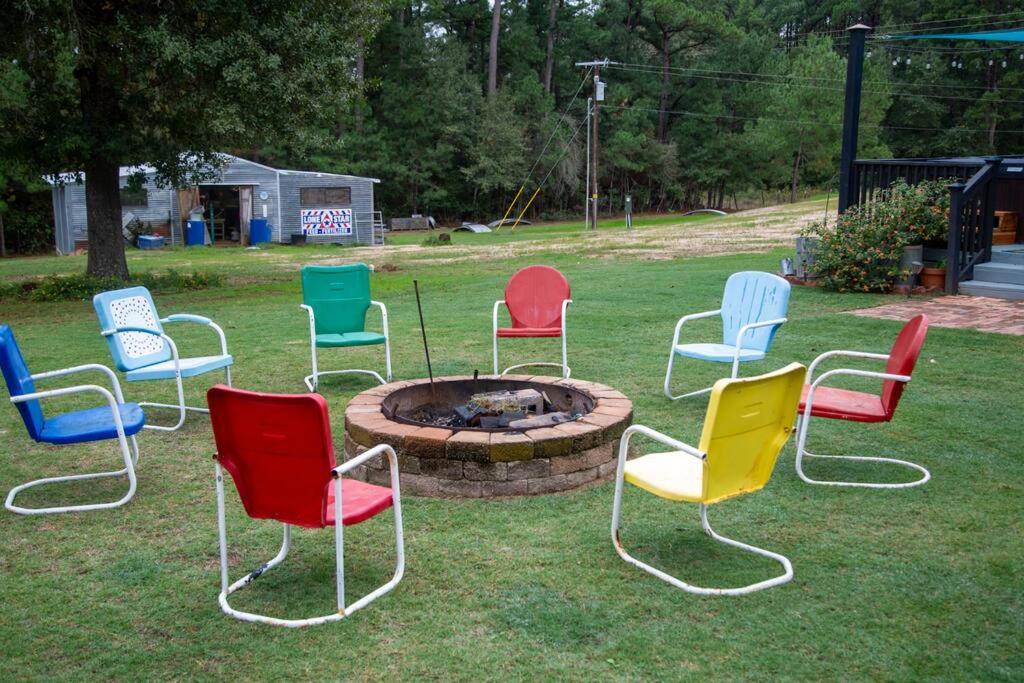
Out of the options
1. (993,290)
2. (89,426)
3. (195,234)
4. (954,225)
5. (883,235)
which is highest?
(954,225)

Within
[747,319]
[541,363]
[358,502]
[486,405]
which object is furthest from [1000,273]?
[358,502]

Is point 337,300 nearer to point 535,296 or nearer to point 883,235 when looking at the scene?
point 535,296

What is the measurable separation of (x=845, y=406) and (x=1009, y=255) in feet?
23.9

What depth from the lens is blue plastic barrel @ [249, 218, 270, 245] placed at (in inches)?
1126

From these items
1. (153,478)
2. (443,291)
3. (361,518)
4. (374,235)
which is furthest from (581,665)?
(374,235)

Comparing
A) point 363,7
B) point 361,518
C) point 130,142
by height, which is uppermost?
point 363,7

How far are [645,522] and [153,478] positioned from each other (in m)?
2.50

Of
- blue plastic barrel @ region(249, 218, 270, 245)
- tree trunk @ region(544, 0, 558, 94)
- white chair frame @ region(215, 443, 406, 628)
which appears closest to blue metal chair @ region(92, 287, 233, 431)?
white chair frame @ region(215, 443, 406, 628)

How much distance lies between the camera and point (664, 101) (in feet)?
157

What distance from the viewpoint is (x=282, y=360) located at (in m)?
7.64

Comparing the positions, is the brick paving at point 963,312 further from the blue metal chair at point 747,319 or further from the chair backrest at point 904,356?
the chair backrest at point 904,356

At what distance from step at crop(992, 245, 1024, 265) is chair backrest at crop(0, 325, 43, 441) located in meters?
10.1

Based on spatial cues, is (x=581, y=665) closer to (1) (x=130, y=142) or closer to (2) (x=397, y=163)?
(1) (x=130, y=142)

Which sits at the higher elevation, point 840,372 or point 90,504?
point 840,372
